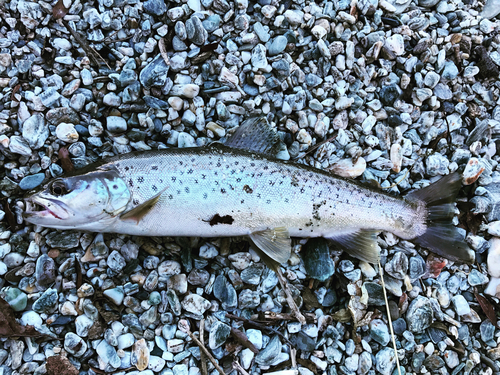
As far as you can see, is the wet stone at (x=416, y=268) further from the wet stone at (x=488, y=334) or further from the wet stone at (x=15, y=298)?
the wet stone at (x=15, y=298)

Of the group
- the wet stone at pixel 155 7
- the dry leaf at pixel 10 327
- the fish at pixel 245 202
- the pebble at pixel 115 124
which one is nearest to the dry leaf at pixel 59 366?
the dry leaf at pixel 10 327

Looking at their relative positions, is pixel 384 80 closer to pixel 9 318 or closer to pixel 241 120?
pixel 241 120

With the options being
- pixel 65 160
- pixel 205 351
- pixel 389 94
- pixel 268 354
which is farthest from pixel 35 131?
pixel 389 94

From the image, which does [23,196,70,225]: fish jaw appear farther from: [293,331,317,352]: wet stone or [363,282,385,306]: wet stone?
[363,282,385,306]: wet stone

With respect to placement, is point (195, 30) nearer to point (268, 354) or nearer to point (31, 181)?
point (31, 181)

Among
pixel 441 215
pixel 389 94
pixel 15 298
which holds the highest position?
pixel 389 94

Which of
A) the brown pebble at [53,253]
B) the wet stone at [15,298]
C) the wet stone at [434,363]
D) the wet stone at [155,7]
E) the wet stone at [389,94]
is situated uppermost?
the wet stone at [155,7]

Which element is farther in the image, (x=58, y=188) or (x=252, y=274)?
(x=252, y=274)
